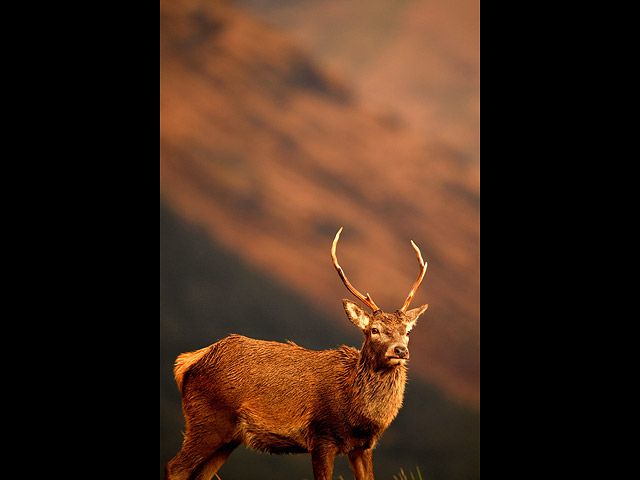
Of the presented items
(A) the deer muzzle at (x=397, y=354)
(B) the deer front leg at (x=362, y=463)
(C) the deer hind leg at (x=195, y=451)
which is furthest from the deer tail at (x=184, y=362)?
(A) the deer muzzle at (x=397, y=354)

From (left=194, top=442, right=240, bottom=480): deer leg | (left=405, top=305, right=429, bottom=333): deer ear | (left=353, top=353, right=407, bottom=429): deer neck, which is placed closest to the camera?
(left=353, top=353, right=407, bottom=429): deer neck

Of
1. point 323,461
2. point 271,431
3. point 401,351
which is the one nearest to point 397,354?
point 401,351

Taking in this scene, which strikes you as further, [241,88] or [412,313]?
[241,88]

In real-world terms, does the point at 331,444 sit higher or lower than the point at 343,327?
lower

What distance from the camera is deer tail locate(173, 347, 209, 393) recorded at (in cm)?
451

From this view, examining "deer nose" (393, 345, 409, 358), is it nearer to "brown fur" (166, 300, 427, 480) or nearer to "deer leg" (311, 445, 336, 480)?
"brown fur" (166, 300, 427, 480)

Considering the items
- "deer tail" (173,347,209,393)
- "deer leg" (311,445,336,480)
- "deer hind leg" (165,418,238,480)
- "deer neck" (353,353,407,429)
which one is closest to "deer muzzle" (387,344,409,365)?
"deer neck" (353,353,407,429)

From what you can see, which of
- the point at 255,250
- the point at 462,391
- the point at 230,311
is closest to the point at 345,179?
the point at 255,250

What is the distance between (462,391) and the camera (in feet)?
16.2

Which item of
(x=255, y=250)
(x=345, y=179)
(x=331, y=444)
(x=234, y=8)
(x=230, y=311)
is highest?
(x=234, y=8)

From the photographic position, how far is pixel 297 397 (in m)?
4.20

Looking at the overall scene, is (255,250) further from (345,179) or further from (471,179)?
(471,179)

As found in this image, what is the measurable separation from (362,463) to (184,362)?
51.8 inches

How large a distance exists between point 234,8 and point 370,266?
7.11 feet
